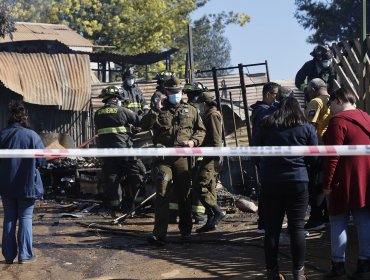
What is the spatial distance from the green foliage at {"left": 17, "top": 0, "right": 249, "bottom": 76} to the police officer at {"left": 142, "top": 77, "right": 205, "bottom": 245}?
26.6 metres

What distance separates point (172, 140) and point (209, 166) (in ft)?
3.40

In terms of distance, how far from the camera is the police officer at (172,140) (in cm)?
868

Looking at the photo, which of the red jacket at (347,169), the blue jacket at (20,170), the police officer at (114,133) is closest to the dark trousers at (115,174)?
the police officer at (114,133)

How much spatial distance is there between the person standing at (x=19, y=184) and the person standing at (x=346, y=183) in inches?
131

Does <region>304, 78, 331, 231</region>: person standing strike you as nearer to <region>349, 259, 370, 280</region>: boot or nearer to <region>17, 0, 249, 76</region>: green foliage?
<region>349, 259, 370, 280</region>: boot

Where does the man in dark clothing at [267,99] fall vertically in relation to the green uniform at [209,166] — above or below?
above

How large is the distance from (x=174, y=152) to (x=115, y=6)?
105 feet

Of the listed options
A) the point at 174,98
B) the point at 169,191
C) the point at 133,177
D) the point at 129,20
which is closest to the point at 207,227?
the point at 169,191

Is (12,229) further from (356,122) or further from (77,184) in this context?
(77,184)

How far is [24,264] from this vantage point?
7945mm

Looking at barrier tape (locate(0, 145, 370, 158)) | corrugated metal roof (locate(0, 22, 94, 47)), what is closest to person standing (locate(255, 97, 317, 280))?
barrier tape (locate(0, 145, 370, 158))

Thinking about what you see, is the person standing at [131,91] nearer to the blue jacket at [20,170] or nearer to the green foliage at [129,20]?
the blue jacket at [20,170]

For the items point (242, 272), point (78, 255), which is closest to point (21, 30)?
point (78, 255)

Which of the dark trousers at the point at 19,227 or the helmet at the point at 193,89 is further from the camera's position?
the helmet at the point at 193,89
